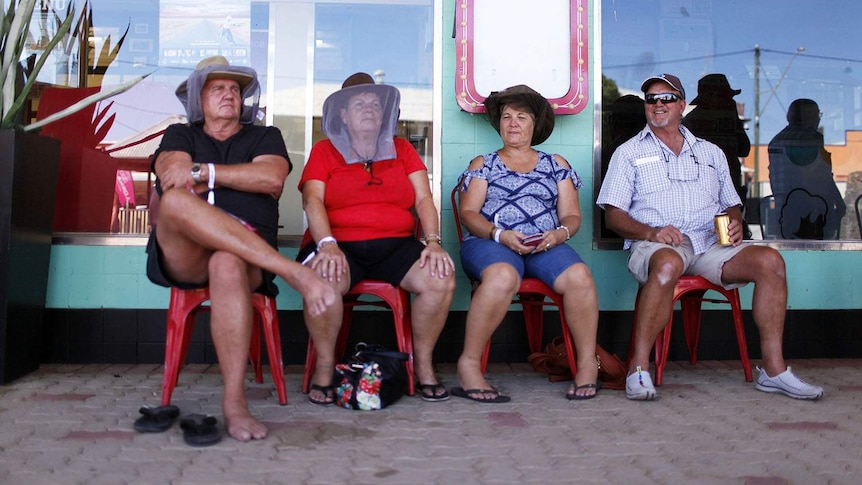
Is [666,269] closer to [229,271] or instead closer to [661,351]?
[661,351]

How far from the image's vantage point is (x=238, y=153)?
3205 mm

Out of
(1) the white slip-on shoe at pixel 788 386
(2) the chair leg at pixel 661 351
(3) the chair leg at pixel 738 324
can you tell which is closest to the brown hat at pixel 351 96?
(2) the chair leg at pixel 661 351

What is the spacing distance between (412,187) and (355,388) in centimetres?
93

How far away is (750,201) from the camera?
15.4 feet

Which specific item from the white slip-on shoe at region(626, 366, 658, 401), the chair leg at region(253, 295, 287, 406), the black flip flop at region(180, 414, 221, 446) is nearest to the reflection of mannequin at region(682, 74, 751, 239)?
the white slip-on shoe at region(626, 366, 658, 401)

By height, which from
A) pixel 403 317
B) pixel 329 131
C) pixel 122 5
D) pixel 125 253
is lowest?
pixel 403 317

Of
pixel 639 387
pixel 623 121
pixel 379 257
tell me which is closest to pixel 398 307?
pixel 379 257

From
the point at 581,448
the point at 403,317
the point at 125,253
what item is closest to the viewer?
the point at 581,448

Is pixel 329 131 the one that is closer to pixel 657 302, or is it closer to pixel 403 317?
pixel 403 317

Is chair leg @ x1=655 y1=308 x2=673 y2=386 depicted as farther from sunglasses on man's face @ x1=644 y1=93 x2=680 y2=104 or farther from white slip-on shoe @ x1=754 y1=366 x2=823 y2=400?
sunglasses on man's face @ x1=644 y1=93 x2=680 y2=104

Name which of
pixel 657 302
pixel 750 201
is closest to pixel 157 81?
pixel 657 302

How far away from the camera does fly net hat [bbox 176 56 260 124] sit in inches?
125

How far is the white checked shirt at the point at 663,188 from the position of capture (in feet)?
12.4

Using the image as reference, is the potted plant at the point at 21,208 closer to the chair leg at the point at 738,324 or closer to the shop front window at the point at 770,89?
the shop front window at the point at 770,89
